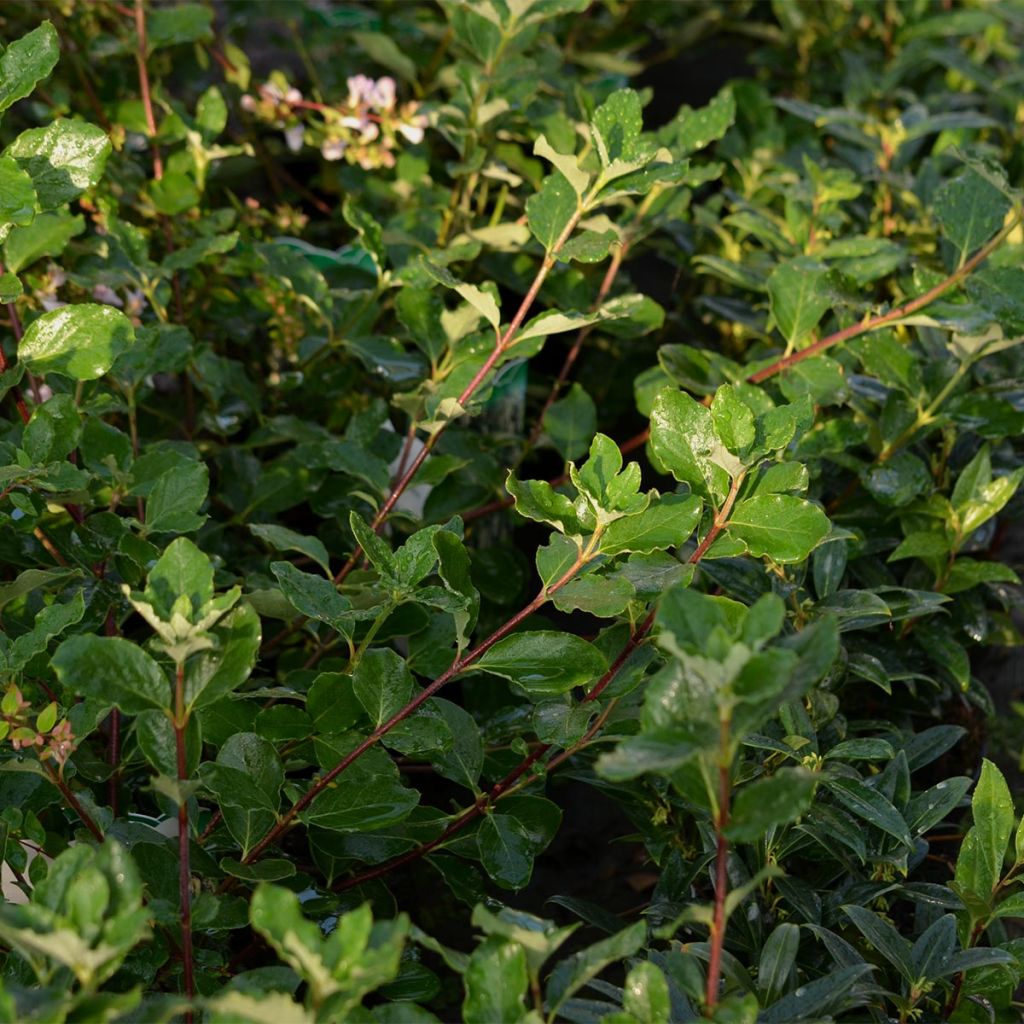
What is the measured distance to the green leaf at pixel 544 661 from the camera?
105 centimetres

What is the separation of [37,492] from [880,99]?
188 cm

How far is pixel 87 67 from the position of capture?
205 centimetres

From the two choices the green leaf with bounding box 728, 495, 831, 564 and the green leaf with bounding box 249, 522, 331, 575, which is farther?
the green leaf with bounding box 249, 522, 331, 575

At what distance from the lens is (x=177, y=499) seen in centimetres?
120

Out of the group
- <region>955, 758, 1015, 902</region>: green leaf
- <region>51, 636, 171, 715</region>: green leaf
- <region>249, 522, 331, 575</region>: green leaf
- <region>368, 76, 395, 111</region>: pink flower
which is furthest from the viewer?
<region>368, 76, 395, 111</region>: pink flower

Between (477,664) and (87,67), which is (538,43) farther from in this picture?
(477,664)

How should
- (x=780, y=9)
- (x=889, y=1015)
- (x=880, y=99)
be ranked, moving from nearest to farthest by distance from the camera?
1. (x=889, y=1015)
2. (x=880, y=99)
3. (x=780, y=9)

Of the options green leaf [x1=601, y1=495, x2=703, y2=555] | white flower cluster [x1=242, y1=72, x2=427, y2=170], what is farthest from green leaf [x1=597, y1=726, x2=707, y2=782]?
white flower cluster [x1=242, y1=72, x2=427, y2=170]

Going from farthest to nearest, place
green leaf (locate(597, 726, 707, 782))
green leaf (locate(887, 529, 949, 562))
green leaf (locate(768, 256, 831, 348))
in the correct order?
1. green leaf (locate(768, 256, 831, 348))
2. green leaf (locate(887, 529, 949, 562))
3. green leaf (locate(597, 726, 707, 782))

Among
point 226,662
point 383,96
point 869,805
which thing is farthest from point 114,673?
point 383,96

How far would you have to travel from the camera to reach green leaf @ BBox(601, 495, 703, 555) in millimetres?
1038

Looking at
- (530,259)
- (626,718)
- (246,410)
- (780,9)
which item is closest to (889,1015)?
(626,718)

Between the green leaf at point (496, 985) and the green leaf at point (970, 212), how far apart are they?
1033mm

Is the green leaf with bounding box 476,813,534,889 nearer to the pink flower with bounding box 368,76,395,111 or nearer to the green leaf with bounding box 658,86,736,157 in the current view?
the green leaf with bounding box 658,86,736,157
